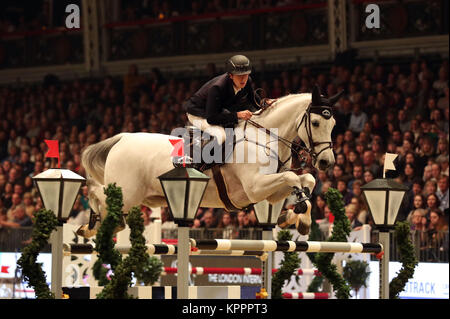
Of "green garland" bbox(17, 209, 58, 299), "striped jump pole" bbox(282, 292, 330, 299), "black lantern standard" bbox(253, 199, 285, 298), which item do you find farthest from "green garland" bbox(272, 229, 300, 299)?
"striped jump pole" bbox(282, 292, 330, 299)

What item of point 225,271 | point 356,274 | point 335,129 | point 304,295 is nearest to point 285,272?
point 304,295

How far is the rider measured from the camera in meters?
8.54

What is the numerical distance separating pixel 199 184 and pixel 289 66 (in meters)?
13.4

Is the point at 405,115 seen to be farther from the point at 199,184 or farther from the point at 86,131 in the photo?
the point at 199,184

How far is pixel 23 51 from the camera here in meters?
23.5

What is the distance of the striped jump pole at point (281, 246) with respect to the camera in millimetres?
6980

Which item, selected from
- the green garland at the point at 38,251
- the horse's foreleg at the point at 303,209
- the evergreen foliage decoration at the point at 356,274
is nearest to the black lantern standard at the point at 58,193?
the green garland at the point at 38,251

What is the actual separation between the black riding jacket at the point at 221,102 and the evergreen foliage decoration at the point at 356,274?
363cm

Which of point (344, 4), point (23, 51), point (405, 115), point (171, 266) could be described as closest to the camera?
point (171, 266)

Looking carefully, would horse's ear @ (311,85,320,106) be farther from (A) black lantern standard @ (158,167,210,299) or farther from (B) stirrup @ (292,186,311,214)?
(A) black lantern standard @ (158,167,210,299)

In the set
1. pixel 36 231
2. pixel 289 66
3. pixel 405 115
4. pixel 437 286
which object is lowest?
pixel 437 286

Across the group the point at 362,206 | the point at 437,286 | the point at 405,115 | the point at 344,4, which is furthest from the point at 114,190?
the point at 344,4

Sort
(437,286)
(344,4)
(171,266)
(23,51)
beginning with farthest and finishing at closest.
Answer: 1. (23,51)
2. (344,4)
3. (171,266)
4. (437,286)
